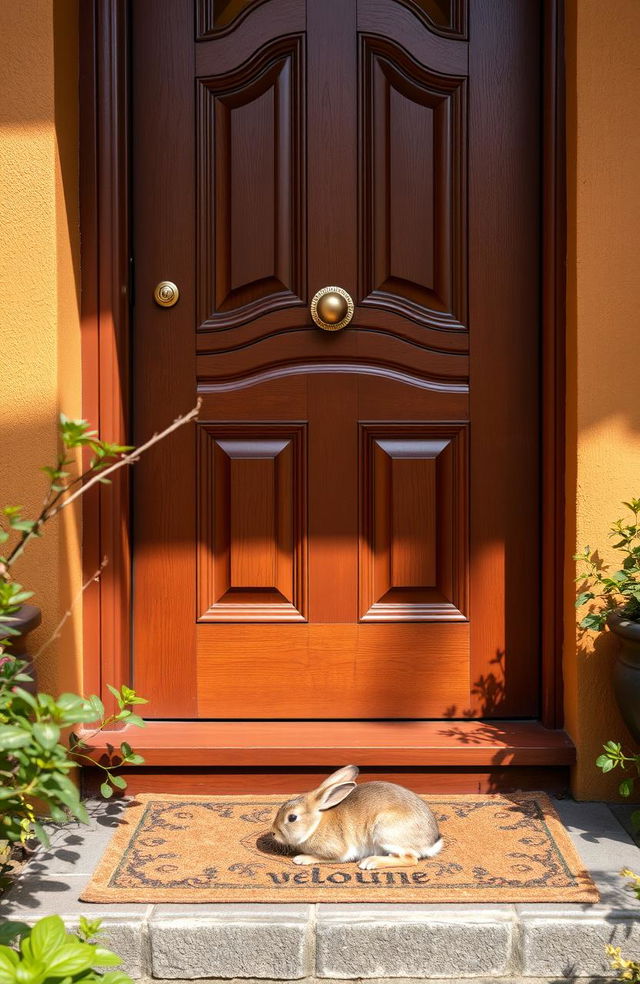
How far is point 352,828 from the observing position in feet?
7.17

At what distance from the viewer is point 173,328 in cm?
287

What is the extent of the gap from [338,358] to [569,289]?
696mm

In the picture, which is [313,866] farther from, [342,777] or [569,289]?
[569,289]

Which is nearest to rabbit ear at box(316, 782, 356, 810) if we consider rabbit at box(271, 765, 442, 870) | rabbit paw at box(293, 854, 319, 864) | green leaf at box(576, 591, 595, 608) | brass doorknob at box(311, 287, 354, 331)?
rabbit at box(271, 765, 442, 870)

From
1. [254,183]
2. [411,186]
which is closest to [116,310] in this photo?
[254,183]

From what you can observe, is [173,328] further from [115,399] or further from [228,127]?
[228,127]

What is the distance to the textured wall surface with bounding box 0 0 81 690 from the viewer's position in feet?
8.14

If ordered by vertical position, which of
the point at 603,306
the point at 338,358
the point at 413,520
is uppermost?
the point at 603,306

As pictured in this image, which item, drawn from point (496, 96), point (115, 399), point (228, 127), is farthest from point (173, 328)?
point (496, 96)

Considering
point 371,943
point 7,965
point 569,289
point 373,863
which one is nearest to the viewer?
point 7,965

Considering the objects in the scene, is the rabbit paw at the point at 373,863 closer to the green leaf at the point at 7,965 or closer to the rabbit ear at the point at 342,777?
the rabbit ear at the point at 342,777

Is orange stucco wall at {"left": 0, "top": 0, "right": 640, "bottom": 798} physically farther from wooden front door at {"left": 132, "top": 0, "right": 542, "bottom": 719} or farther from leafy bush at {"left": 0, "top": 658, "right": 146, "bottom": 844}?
leafy bush at {"left": 0, "top": 658, "right": 146, "bottom": 844}

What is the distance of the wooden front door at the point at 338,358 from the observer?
2838 mm

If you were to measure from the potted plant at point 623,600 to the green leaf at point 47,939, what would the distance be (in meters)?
1.51
